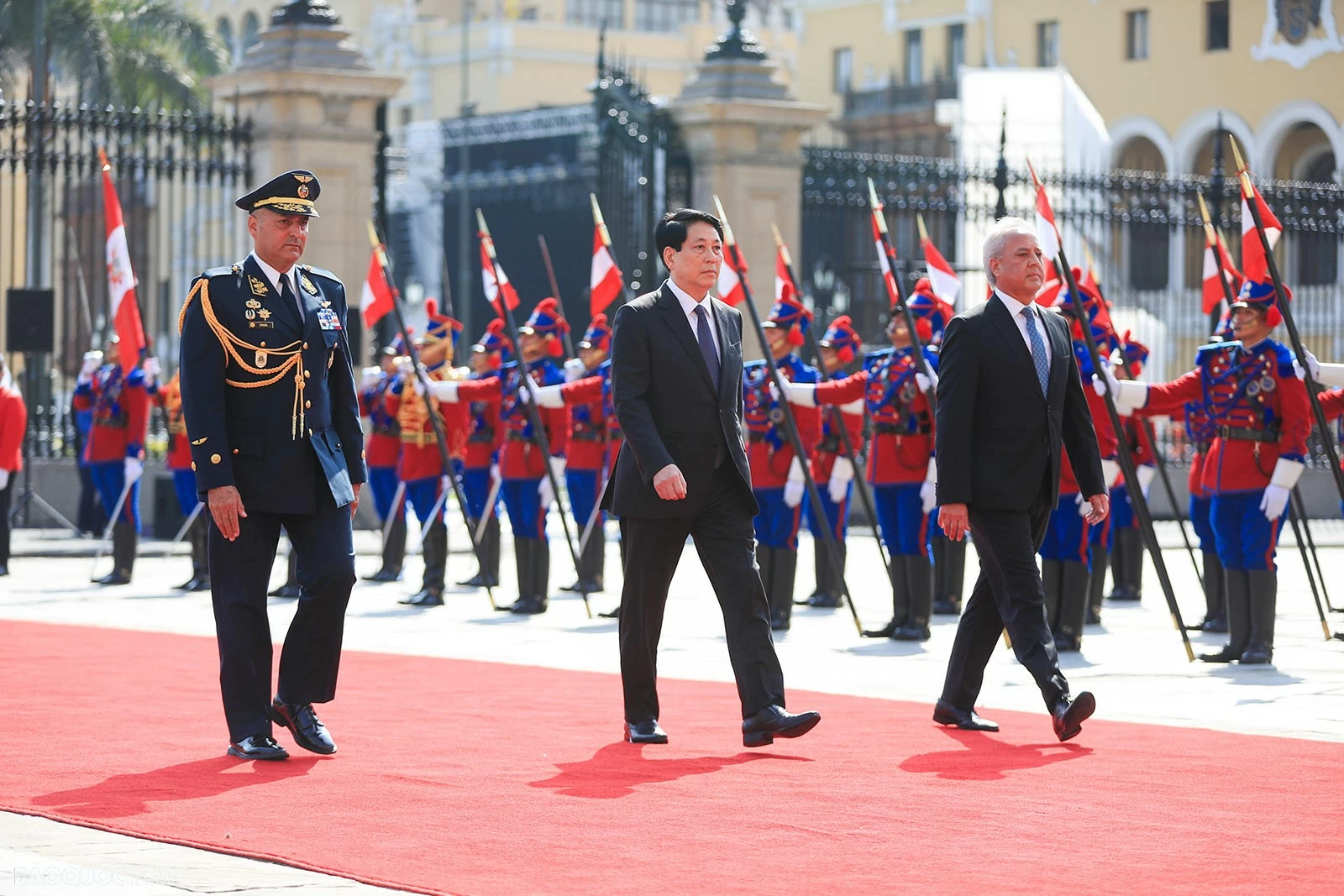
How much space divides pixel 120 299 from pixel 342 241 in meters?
5.06

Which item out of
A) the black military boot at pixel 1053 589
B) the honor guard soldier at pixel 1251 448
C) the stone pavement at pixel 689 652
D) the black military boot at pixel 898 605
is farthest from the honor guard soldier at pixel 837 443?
the honor guard soldier at pixel 1251 448

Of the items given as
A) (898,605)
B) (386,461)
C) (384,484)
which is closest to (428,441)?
(386,461)

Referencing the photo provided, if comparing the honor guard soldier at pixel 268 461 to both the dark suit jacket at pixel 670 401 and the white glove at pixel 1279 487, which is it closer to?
the dark suit jacket at pixel 670 401

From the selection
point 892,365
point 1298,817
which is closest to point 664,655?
point 892,365

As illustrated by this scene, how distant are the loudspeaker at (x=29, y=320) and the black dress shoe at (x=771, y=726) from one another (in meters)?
12.2

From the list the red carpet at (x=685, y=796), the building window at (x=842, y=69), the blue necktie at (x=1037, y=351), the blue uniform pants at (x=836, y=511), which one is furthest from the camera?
the building window at (x=842, y=69)

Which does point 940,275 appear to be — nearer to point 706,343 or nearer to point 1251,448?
point 1251,448

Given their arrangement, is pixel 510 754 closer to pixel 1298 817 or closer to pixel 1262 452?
pixel 1298 817

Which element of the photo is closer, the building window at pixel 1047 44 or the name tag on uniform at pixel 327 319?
the name tag on uniform at pixel 327 319

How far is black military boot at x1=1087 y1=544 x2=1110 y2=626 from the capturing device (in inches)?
500

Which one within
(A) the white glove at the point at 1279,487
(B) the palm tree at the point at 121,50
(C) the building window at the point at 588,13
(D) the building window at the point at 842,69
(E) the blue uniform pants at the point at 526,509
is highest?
(C) the building window at the point at 588,13

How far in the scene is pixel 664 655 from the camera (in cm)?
1102

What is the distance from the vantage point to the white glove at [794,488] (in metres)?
12.5

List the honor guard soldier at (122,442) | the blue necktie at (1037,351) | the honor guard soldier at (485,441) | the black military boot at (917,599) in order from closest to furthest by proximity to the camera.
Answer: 1. the blue necktie at (1037,351)
2. the black military boot at (917,599)
3. the honor guard soldier at (485,441)
4. the honor guard soldier at (122,442)
